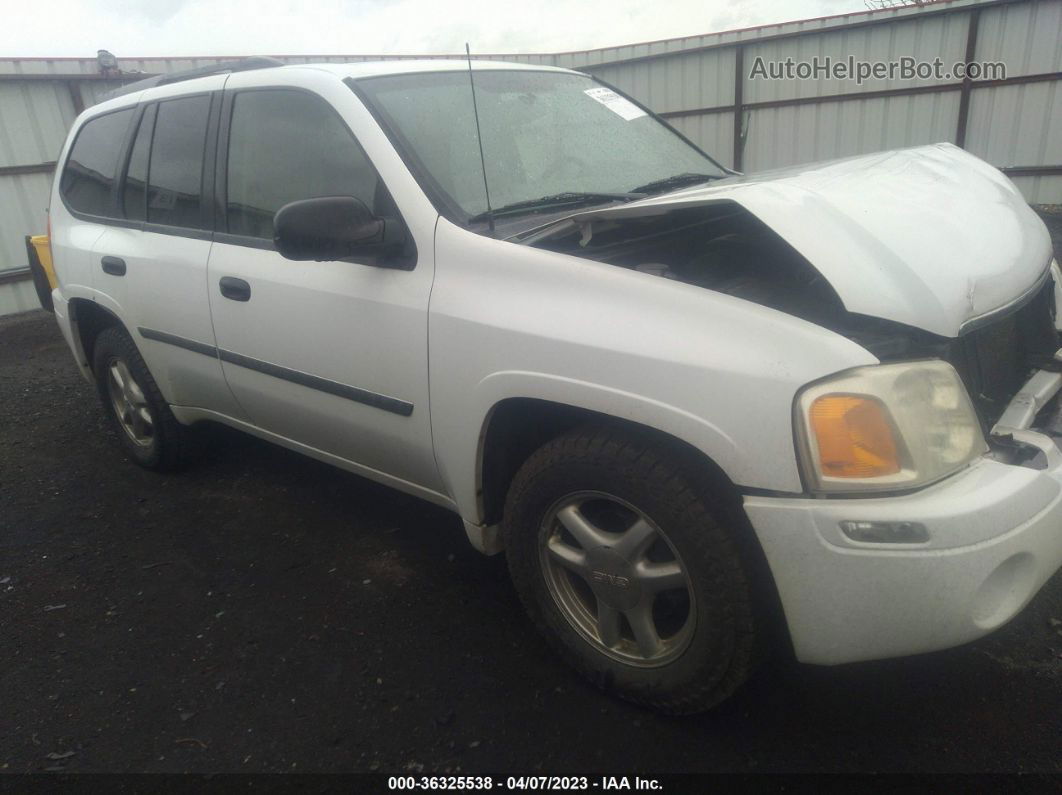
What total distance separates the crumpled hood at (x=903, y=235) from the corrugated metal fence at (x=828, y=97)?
615 cm

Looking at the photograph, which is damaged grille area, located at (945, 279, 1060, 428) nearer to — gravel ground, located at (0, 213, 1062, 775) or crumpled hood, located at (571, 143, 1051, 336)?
crumpled hood, located at (571, 143, 1051, 336)

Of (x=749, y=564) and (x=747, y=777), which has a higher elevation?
(x=749, y=564)

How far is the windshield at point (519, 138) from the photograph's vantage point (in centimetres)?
242

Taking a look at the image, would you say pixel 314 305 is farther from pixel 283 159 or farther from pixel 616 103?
→ pixel 616 103

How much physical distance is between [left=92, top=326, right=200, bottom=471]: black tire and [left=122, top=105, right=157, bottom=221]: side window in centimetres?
58

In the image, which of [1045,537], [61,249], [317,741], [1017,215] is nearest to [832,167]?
[1017,215]

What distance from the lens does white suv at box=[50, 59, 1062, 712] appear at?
1.66m

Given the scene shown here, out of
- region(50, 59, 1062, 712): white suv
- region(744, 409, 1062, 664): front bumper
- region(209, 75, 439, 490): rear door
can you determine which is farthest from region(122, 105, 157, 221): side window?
region(744, 409, 1062, 664): front bumper

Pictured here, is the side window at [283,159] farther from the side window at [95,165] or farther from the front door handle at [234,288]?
the side window at [95,165]

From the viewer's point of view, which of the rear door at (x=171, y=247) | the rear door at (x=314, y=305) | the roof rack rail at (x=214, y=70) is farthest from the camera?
the roof rack rail at (x=214, y=70)

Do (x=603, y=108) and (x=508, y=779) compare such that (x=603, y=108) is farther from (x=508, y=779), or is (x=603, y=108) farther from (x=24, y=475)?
(x=24, y=475)

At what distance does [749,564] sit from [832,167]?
140cm

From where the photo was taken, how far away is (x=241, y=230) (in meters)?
2.88

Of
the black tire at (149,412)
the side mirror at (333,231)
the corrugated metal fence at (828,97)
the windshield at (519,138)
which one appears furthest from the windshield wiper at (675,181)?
the corrugated metal fence at (828,97)
